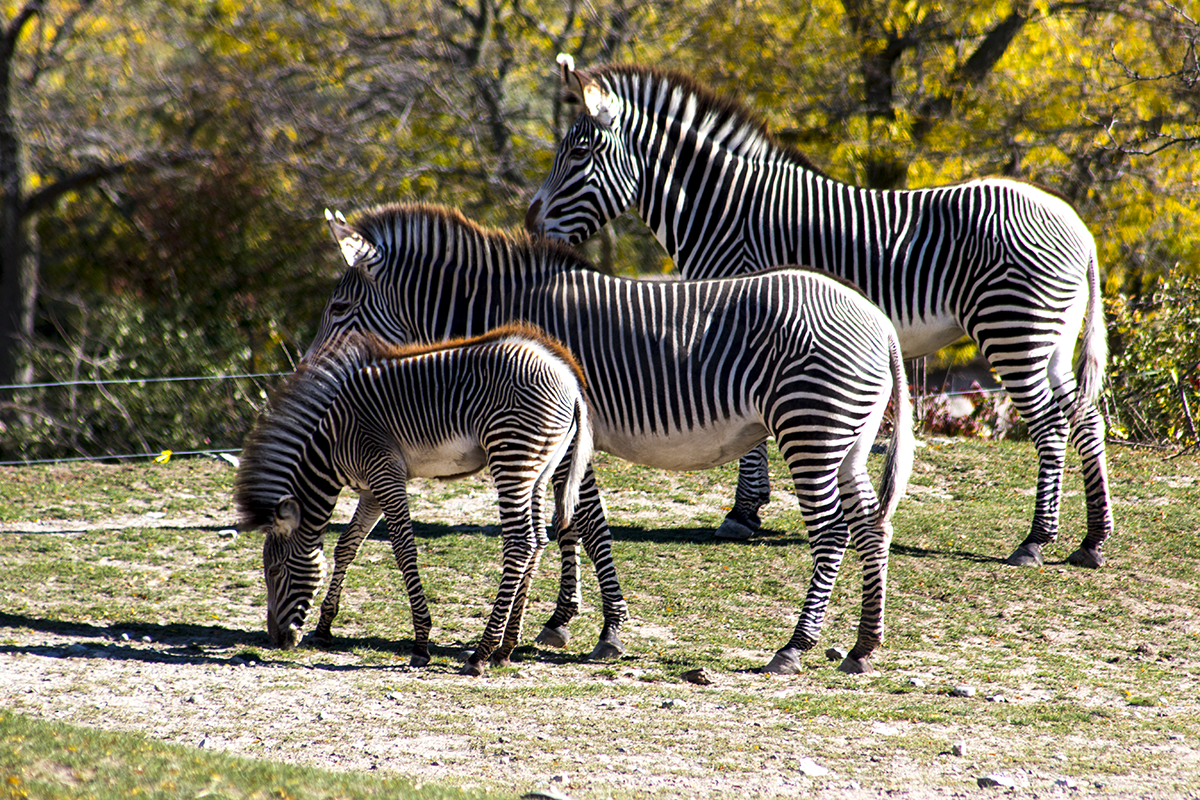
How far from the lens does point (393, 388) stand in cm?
636

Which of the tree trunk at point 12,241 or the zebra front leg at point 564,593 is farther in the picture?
the tree trunk at point 12,241

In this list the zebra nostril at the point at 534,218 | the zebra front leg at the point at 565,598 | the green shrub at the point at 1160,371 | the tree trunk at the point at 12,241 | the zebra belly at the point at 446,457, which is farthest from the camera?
the tree trunk at the point at 12,241

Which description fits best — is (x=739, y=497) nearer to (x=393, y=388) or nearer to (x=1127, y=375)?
(x=393, y=388)

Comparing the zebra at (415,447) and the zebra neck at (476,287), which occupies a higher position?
the zebra neck at (476,287)

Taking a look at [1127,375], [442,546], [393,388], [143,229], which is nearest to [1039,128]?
[1127,375]

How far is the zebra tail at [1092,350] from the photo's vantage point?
27.0ft

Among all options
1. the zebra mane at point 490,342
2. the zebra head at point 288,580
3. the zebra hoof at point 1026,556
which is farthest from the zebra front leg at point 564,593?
the zebra hoof at point 1026,556

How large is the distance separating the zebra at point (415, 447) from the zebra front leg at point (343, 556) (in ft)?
0.43

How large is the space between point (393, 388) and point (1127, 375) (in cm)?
963

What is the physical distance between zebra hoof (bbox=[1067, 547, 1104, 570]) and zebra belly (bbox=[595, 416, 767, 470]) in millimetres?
3044

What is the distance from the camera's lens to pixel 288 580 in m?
6.39

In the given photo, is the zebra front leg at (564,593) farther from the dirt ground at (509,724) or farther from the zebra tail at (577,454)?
the dirt ground at (509,724)

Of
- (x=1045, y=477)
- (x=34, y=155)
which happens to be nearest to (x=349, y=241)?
(x=1045, y=477)

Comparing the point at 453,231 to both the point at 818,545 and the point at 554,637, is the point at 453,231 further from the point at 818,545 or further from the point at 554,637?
the point at 818,545
